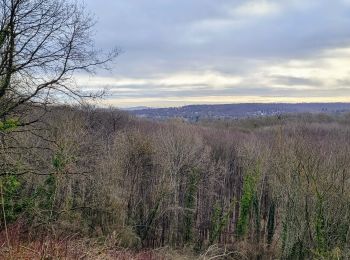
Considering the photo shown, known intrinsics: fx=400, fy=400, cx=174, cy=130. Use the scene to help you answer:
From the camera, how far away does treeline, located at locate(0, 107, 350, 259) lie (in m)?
14.2

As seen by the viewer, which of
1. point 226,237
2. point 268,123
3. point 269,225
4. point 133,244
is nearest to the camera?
point 133,244

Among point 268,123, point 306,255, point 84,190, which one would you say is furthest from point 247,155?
point 268,123

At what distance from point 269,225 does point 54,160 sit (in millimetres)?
20477

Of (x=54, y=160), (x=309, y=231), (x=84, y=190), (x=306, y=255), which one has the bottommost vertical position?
(x=306, y=255)

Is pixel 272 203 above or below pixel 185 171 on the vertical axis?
below

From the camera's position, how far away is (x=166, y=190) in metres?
26.9

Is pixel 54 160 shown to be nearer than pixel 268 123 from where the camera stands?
Yes

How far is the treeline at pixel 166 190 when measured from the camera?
1422cm

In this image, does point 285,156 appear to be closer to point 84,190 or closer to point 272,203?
point 272,203

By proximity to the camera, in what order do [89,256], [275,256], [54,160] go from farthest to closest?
[275,256]
[54,160]
[89,256]

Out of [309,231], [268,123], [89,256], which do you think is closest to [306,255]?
[309,231]

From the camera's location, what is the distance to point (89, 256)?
5.57 metres

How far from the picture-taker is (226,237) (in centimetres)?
3400

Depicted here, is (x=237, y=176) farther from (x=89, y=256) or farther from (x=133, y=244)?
(x=89, y=256)
